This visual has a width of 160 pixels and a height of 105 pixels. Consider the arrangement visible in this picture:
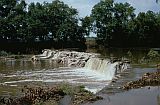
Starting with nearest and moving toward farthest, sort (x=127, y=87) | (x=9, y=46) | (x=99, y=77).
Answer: (x=127, y=87) → (x=99, y=77) → (x=9, y=46)

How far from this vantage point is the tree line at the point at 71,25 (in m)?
69.3

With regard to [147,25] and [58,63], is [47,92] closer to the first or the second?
[58,63]

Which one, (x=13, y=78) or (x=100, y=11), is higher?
(x=100, y=11)

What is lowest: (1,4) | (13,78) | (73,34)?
(13,78)

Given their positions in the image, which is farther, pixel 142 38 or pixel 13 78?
pixel 142 38

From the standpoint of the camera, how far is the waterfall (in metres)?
31.3

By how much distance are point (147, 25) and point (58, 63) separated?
3554 cm

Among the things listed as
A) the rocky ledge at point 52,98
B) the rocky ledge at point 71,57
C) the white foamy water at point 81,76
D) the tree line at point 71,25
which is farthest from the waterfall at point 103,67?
the tree line at point 71,25

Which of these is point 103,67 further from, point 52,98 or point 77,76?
point 52,98

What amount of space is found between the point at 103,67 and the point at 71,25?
3851 centimetres

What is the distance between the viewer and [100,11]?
80062 mm

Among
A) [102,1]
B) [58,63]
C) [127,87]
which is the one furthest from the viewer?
[102,1]

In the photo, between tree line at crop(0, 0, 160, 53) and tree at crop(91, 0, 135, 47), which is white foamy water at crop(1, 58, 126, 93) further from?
tree at crop(91, 0, 135, 47)

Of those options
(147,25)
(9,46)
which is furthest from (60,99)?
(147,25)
